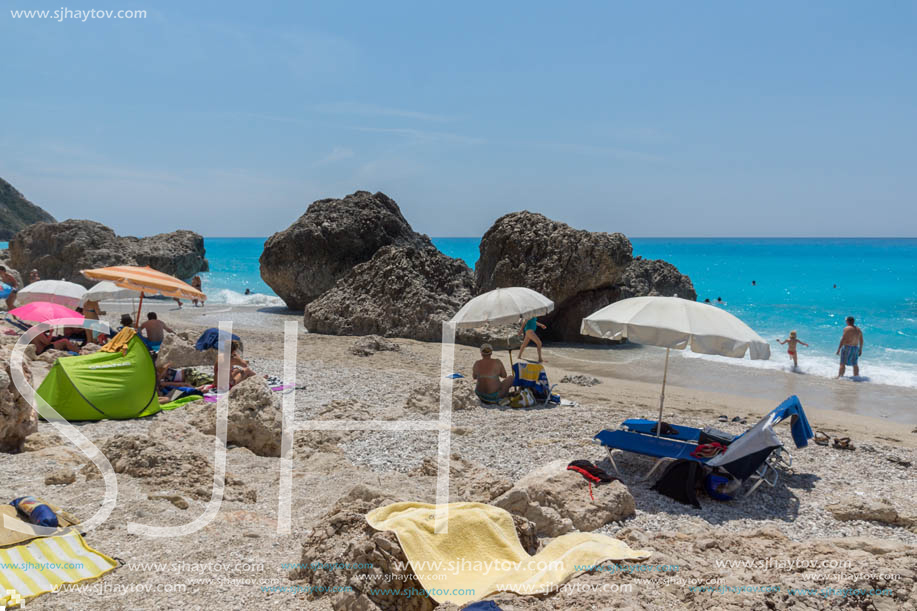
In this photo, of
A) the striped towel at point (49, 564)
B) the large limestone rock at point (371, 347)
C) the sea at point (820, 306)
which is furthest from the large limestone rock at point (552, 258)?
the striped towel at point (49, 564)

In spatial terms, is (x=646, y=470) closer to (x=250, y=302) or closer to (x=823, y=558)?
(x=823, y=558)

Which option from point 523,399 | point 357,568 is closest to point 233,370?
point 523,399

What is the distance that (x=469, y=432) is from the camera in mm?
7781

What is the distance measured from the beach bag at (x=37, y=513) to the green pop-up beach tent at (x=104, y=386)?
10.6 feet

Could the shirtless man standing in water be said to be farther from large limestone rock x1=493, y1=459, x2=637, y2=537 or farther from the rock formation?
the rock formation

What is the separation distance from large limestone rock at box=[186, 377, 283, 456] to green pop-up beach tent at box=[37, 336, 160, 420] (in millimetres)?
1426

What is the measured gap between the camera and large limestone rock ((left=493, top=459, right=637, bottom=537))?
4.80m

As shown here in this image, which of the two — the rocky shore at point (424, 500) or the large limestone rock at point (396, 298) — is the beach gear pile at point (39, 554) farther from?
the large limestone rock at point (396, 298)

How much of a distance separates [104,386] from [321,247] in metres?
15.7

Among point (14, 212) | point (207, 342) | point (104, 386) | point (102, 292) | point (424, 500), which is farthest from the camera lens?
point (14, 212)

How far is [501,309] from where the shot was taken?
34.2 feet

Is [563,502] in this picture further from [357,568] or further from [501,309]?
[501,309]

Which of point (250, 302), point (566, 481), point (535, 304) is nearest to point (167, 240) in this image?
point (250, 302)

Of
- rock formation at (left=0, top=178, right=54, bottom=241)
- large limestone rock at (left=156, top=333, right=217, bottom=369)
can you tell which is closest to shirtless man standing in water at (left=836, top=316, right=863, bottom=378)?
large limestone rock at (left=156, top=333, right=217, bottom=369)
